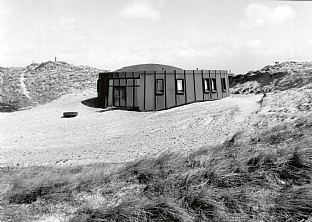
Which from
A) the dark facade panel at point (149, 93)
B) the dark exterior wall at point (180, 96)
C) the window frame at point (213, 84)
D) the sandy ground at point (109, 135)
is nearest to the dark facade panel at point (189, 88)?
the dark exterior wall at point (180, 96)

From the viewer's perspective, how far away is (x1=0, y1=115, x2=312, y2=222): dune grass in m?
3.35

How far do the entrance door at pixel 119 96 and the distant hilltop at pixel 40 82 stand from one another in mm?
9720

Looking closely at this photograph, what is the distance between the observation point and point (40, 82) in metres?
31.7

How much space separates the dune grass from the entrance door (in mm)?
12525

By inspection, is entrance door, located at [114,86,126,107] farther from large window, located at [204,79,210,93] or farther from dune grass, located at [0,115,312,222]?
dune grass, located at [0,115,312,222]

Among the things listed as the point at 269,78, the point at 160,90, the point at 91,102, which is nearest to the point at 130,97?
the point at 160,90

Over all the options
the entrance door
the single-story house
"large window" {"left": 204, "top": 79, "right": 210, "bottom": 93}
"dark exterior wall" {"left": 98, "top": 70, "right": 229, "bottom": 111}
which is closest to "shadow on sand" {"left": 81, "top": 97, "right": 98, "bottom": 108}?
the single-story house

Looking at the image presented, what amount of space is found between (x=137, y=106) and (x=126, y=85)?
172 cm

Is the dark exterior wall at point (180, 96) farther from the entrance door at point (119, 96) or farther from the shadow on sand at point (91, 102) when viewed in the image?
the shadow on sand at point (91, 102)

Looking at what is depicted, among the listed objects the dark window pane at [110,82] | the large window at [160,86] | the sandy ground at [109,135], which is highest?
the dark window pane at [110,82]

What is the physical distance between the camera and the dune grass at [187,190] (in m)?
3.35

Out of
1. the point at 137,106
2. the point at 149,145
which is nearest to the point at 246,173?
the point at 149,145

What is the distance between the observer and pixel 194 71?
1855 centimetres

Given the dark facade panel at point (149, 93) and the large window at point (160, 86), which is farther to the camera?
the large window at point (160, 86)
